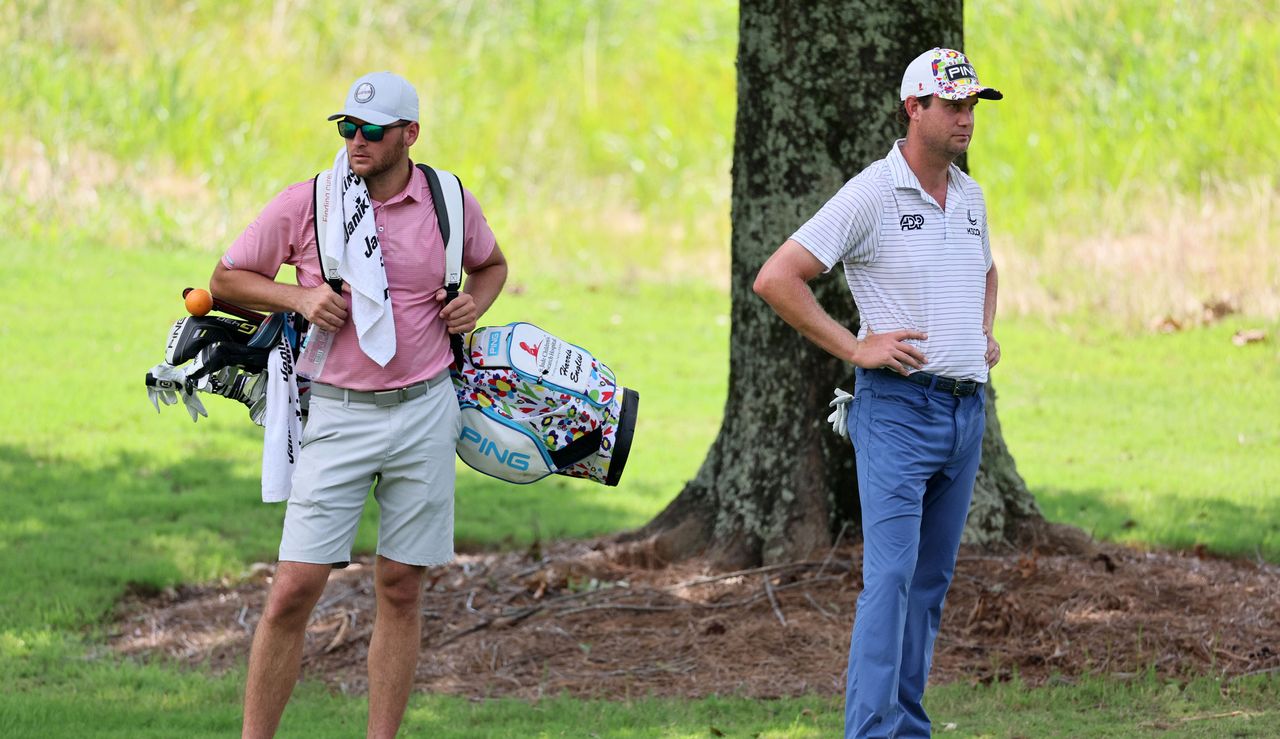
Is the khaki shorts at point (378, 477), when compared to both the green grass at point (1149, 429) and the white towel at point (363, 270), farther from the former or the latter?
the green grass at point (1149, 429)

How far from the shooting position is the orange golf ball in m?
4.81

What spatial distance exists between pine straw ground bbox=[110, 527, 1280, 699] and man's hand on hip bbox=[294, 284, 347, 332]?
81.7 inches

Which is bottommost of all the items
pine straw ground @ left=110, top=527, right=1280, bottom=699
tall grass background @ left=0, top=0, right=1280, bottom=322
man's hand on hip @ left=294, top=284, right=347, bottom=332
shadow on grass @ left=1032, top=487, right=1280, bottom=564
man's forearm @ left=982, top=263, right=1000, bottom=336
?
pine straw ground @ left=110, top=527, right=1280, bottom=699

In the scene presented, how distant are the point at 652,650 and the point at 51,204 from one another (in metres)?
10.4

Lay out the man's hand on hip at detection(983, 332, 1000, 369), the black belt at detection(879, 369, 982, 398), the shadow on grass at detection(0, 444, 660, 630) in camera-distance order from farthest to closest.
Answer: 1. the shadow on grass at detection(0, 444, 660, 630)
2. the man's hand on hip at detection(983, 332, 1000, 369)
3. the black belt at detection(879, 369, 982, 398)

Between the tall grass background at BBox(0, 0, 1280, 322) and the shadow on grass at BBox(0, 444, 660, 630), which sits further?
the tall grass background at BBox(0, 0, 1280, 322)

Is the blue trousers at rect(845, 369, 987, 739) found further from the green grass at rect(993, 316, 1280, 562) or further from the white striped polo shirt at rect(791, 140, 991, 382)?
the green grass at rect(993, 316, 1280, 562)

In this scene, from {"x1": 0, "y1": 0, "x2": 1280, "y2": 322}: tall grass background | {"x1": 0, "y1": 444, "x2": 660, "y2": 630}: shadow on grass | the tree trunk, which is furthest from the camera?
{"x1": 0, "y1": 0, "x2": 1280, "y2": 322}: tall grass background

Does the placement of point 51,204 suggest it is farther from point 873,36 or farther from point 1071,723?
point 1071,723

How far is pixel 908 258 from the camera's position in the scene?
4840 millimetres

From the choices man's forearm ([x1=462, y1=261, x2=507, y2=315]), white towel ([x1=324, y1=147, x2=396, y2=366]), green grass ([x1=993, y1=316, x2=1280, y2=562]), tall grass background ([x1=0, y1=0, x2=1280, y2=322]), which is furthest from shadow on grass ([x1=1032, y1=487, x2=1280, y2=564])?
white towel ([x1=324, y1=147, x2=396, y2=366])

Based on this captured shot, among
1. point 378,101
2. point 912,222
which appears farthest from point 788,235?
point 378,101

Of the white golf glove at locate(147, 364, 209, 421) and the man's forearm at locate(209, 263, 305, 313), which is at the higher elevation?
the man's forearm at locate(209, 263, 305, 313)

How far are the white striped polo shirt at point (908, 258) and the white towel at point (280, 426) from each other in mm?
1578
